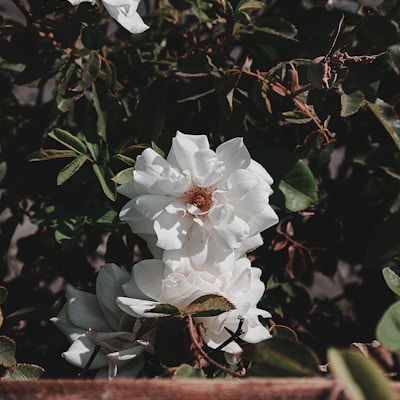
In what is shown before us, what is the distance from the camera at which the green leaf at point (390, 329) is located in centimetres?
59

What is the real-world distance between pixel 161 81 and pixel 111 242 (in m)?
0.27

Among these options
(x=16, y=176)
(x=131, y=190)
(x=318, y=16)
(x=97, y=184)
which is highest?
(x=318, y=16)

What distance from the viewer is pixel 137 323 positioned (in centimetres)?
76

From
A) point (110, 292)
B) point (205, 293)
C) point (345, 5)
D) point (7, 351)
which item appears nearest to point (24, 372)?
point (7, 351)

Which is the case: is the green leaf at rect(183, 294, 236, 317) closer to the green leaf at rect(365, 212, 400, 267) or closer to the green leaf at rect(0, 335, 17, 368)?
the green leaf at rect(0, 335, 17, 368)

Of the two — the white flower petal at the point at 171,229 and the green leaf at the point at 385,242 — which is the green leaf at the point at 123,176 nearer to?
the white flower petal at the point at 171,229

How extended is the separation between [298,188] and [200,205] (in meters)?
0.25

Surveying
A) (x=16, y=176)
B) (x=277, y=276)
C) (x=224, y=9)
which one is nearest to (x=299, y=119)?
(x=224, y=9)

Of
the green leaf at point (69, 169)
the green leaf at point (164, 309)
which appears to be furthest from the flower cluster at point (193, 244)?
the green leaf at point (69, 169)

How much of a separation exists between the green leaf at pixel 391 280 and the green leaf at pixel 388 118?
28 cm

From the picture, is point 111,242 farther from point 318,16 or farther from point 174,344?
point 318,16

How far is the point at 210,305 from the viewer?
69cm

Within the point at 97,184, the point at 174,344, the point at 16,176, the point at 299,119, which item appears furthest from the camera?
the point at 16,176

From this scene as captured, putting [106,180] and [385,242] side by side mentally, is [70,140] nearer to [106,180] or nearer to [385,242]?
[106,180]
